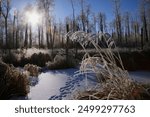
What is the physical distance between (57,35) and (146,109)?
45.1 ft

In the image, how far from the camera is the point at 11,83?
334cm

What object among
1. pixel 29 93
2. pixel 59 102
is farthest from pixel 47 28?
pixel 59 102

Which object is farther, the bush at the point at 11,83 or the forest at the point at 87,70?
the bush at the point at 11,83

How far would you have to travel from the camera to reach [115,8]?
16.8ft

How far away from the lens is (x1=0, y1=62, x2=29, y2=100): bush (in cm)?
319

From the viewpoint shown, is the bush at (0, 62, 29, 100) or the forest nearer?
the forest

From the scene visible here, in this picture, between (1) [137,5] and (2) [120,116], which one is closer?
(2) [120,116]

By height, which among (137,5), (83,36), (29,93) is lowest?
(29,93)

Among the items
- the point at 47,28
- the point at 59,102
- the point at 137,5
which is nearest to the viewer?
the point at 59,102

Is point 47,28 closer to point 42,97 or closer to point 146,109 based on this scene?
point 42,97

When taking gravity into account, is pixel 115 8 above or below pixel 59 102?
above

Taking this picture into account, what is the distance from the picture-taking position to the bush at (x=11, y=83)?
3193 millimetres

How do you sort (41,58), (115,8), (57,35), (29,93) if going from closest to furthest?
(29,93), (115,8), (41,58), (57,35)

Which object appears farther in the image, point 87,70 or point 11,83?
point 87,70
